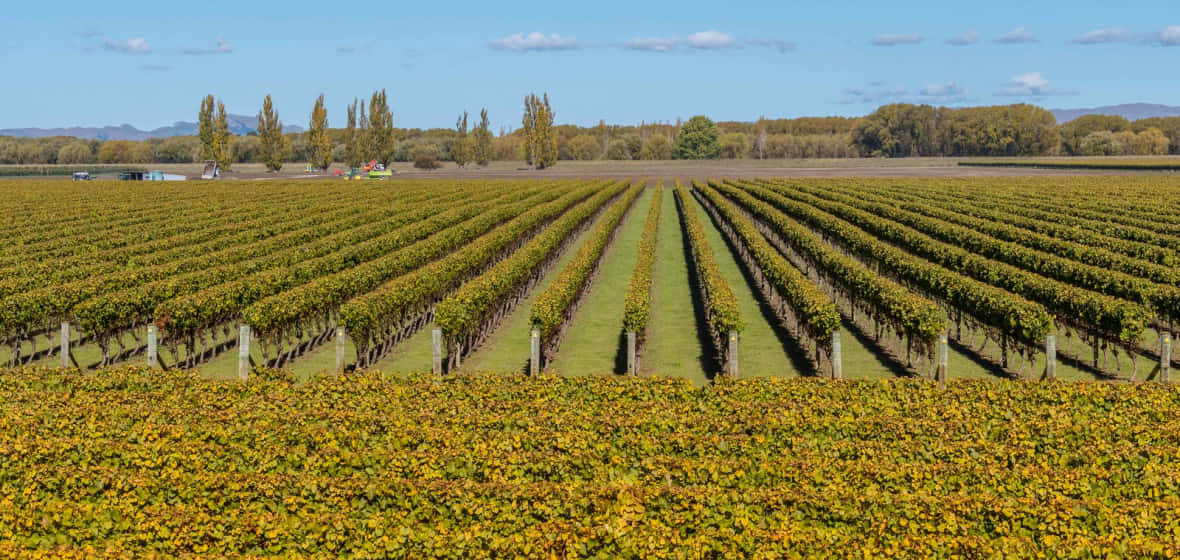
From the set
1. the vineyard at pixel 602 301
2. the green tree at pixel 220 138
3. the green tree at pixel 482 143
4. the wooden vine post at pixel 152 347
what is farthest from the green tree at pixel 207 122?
the wooden vine post at pixel 152 347

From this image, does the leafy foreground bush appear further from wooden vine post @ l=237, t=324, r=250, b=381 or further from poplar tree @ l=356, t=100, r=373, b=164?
poplar tree @ l=356, t=100, r=373, b=164

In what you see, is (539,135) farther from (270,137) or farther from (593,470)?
(593,470)

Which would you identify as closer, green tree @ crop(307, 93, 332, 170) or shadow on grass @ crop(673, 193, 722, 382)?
shadow on grass @ crop(673, 193, 722, 382)

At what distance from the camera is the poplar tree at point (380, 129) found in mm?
160250

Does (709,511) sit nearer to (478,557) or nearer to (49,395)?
(478,557)

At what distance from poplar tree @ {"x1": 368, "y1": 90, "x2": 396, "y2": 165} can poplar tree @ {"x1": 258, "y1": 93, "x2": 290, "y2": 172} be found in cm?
1434

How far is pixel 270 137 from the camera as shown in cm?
15638

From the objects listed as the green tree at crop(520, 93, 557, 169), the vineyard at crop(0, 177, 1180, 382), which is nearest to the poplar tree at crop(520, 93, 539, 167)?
the green tree at crop(520, 93, 557, 169)

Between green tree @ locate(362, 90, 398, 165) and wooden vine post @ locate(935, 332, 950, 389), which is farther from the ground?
green tree @ locate(362, 90, 398, 165)

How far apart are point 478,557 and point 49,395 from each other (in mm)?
9134

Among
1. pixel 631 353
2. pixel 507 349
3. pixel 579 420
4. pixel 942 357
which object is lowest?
pixel 507 349

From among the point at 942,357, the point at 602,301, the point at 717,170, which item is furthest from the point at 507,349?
the point at 717,170

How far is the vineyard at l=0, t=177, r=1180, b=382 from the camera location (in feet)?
72.4

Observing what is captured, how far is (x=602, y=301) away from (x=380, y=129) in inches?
5323
